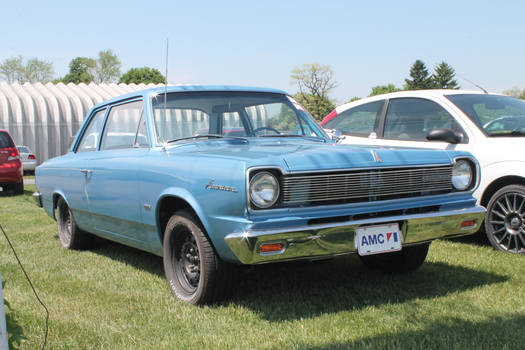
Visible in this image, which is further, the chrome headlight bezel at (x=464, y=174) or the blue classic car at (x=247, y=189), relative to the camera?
the chrome headlight bezel at (x=464, y=174)

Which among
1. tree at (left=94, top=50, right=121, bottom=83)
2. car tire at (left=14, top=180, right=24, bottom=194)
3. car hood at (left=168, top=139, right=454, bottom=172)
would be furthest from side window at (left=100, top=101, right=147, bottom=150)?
tree at (left=94, top=50, right=121, bottom=83)

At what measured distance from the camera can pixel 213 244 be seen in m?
3.76

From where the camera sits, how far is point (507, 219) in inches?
218

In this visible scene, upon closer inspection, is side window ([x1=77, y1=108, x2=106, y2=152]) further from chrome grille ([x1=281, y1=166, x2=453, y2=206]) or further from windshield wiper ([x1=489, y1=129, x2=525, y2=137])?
windshield wiper ([x1=489, y1=129, x2=525, y2=137])

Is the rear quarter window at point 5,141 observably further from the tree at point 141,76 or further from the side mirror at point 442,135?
the tree at point 141,76

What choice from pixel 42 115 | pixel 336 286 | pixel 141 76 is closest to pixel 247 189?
pixel 336 286

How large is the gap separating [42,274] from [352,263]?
2.85 meters

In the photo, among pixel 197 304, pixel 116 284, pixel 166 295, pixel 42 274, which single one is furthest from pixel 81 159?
pixel 197 304

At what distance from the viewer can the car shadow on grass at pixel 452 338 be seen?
308 cm

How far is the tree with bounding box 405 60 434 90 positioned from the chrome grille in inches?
3542

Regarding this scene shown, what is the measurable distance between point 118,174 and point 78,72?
92.2 metres

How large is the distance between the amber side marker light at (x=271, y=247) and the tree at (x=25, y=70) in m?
67.0

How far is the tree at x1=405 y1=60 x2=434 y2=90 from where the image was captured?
9019 centimetres

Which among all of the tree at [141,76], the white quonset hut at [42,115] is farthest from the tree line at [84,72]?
the white quonset hut at [42,115]
